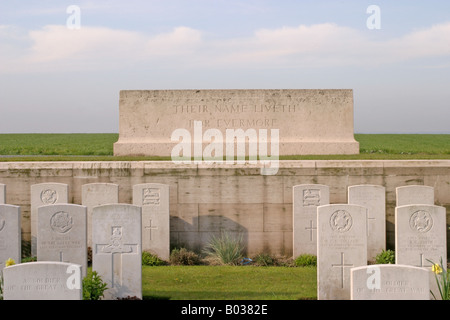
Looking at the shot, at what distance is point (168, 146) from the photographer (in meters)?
16.5

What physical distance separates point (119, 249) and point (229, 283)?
181cm

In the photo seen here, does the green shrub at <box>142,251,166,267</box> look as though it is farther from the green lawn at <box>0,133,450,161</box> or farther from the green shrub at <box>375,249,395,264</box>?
the green lawn at <box>0,133,450,161</box>

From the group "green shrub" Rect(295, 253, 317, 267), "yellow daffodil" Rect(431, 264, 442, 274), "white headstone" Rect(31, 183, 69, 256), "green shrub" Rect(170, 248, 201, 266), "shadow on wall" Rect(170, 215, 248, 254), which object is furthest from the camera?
"shadow on wall" Rect(170, 215, 248, 254)

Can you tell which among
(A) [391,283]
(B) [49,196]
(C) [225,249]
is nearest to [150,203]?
(C) [225,249]

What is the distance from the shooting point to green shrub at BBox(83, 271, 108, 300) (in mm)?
6547

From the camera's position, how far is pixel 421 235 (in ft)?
24.1

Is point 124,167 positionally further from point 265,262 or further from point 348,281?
point 348,281

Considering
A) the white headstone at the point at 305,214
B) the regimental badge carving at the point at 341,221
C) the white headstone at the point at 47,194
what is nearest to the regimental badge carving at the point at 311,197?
the white headstone at the point at 305,214

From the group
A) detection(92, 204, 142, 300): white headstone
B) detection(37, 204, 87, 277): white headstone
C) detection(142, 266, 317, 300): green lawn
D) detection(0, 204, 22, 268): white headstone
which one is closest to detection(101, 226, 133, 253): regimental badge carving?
detection(92, 204, 142, 300): white headstone

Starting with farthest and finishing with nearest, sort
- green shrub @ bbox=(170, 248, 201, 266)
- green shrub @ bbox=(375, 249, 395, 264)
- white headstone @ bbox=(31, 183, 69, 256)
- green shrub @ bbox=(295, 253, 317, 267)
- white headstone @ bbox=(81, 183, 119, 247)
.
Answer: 1. white headstone @ bbox=(31, 183, 69, 256)
2. white headstone @ bbox=(81, 183, 119, 247)
3. green shrub @ bbox=(170, 248, 201, 266)
4. green shrub @ bbox=(295, 253, 317, 267)
5. green shrub @ bbox=(375, 249, 395, 264)

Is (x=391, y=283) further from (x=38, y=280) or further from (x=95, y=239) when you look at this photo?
(x=95, y=239)

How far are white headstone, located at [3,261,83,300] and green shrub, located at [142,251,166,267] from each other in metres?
4.18

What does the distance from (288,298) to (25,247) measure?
20.0 ft

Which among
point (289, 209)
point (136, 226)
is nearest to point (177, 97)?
point (289, 209)
